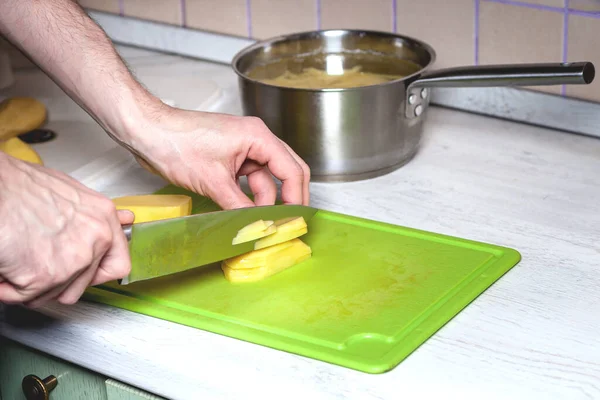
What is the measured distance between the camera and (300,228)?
0.97m

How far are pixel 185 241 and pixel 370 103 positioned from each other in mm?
321

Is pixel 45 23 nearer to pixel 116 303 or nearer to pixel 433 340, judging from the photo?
pixel 116 303

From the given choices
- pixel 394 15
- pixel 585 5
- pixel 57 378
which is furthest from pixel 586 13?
pixel 57 378

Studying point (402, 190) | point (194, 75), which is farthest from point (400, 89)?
point (194, 75)

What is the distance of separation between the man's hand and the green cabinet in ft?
0.76

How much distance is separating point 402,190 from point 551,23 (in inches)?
12.9

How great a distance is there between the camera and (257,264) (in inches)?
37.0

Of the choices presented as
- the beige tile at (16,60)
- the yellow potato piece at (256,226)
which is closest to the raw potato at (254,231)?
the yellow potato piece at (256,226)

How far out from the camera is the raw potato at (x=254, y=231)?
924mm

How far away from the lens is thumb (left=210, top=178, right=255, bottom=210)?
99 centimetres

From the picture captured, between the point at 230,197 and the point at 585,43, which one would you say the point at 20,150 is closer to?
the point at 230,197

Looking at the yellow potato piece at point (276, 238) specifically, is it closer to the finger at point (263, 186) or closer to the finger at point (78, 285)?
the finger at point (263, 186)

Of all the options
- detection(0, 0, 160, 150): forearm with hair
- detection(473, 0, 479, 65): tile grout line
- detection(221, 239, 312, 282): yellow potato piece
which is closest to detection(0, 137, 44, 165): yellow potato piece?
detection(0, 0, 160, 150): forearm with hair

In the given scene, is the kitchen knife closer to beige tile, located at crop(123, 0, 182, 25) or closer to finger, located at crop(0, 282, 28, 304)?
finger, located at crop(0, 282, 28, 304)
